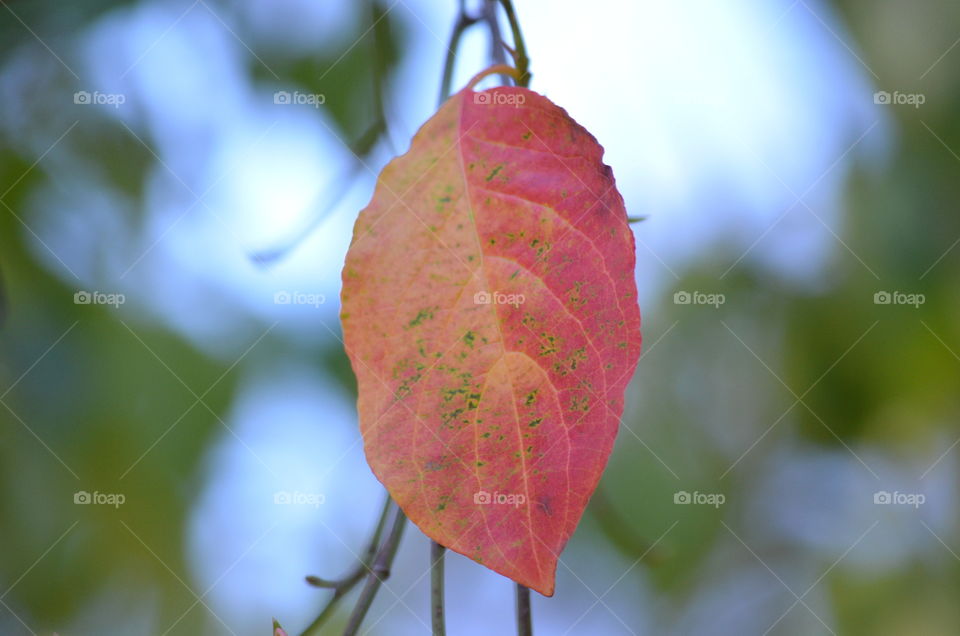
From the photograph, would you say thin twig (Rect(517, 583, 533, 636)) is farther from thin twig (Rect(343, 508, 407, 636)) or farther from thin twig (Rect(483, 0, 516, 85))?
thin twig (Rect(483, 0, 516, 85))

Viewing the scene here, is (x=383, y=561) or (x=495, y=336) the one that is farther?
(x=383, y=561)

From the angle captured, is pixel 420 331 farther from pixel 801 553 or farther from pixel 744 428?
pixel 801 553

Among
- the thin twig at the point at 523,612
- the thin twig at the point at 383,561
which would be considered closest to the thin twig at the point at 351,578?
the thin twig at the point at 383,561

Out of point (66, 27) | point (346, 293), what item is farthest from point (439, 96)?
point (66, 27)

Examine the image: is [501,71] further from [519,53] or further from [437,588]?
[437,588]

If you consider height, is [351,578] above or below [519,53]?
below

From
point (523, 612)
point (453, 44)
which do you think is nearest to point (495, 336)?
point (523, 612)

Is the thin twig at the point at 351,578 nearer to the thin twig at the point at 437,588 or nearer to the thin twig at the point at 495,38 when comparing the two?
the thin twig at the point at 437,588
